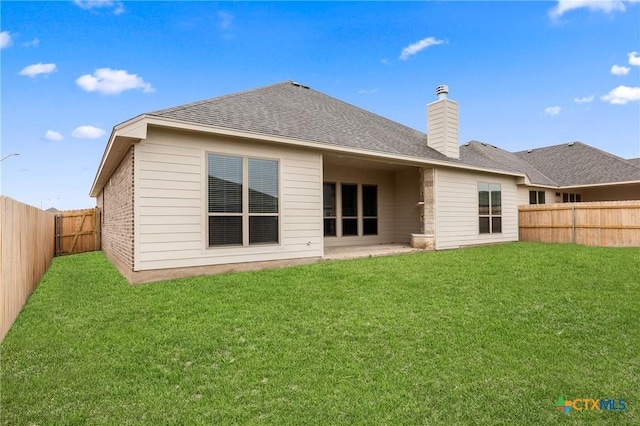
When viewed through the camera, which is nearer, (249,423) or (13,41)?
(249,423)

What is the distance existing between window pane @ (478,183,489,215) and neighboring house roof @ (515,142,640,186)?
846cm

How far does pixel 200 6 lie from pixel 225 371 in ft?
40.3

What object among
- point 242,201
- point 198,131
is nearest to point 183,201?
point 242,201

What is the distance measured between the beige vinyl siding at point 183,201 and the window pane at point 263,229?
0.47ft


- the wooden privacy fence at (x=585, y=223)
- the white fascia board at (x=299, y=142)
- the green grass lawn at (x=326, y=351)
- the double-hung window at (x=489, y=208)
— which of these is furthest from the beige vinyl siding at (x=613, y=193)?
the green grass lawn at (x=326, y=351)

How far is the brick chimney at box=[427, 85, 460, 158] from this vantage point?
12266mm

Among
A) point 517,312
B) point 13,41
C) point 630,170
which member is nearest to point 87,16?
point 13,41

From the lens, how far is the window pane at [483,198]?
42.2 ft

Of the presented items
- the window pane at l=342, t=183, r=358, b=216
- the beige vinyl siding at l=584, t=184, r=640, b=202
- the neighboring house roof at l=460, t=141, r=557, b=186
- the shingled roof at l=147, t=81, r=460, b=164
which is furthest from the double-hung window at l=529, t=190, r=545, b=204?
the window pane at l=342, t=183, r=358, b=216

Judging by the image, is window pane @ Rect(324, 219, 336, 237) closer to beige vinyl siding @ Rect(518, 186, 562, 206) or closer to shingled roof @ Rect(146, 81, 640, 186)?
shingled roof @ Rect(146, 81, 640, 186)

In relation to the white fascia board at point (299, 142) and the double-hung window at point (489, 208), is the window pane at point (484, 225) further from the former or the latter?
the white fascia board at point (299, 142)

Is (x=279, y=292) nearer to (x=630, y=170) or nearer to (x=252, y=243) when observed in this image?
(x=252, y=243)

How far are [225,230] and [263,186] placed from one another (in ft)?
4.39

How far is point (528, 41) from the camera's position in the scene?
47.4ft
